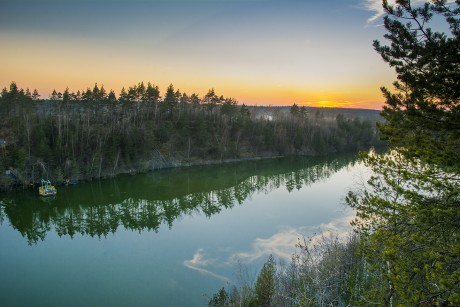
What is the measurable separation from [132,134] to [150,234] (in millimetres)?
27720

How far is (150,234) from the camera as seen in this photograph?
24.7 m

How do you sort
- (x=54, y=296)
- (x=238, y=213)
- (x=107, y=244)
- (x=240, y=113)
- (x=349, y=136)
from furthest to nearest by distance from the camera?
(x=349, y=136)
(x=240, y=113)
(x=238, y=213)
(x=107, y=244)
(x=54, y=296)

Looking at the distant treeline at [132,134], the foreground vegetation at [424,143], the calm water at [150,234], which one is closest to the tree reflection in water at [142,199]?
the calm water at [150,234]

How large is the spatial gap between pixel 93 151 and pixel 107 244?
25539mm

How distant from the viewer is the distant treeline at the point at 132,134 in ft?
132

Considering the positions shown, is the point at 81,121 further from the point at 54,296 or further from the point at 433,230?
the point at 433,230

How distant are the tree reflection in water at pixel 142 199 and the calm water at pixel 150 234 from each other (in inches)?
4.5

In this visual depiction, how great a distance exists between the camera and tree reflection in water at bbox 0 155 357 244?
89.1 feet

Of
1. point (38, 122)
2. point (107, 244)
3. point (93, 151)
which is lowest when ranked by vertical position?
point (107, 244)

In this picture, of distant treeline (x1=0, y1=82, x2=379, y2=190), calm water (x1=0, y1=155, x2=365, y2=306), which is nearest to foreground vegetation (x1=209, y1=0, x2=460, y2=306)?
calm water (x1=0, y1=155, x2=365, y2=306)

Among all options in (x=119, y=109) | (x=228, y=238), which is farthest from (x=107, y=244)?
(x=119, y=109)

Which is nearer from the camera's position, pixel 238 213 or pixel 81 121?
pixel 238 213

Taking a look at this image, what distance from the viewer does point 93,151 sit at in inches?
1761

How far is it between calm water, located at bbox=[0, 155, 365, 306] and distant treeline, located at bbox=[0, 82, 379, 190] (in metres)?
4.17
